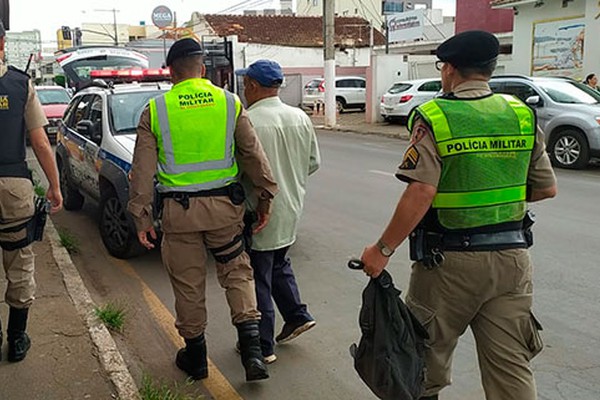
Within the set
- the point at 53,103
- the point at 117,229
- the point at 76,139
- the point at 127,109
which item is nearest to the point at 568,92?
the point at 127,109

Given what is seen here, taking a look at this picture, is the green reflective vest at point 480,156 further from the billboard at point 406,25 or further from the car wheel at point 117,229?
the billboard at point 406,25

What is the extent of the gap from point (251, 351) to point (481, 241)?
160cm

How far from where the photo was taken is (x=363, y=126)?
73.7 ft

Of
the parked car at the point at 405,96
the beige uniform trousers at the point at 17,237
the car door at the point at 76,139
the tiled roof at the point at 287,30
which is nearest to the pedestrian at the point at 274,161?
the beige uniform trousers at the point at 17,237

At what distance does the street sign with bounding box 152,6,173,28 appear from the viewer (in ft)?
99.4

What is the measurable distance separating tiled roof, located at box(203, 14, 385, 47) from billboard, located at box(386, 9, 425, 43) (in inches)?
480

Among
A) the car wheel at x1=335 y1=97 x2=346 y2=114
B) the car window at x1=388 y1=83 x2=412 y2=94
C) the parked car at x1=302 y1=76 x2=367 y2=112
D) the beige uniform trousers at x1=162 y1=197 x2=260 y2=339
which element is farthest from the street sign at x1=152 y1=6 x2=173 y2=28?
the beige uniform trousers at x1=162 y1=197 x2=260 y2=339

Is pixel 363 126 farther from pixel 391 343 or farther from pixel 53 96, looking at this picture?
pixel 391 343

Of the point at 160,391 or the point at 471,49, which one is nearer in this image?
the point at 471,49

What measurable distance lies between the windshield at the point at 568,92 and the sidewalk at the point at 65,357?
10.4m

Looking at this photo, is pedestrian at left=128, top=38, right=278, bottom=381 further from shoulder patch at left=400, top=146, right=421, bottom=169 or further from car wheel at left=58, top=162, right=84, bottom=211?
car wheel at left=58, top=162, right=84, bottom=211

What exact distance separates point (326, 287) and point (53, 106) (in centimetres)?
1475

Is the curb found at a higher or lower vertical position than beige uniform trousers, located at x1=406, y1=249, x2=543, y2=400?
lower

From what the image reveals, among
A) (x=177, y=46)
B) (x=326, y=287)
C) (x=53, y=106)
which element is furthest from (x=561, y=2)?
(x=177, y=46)
